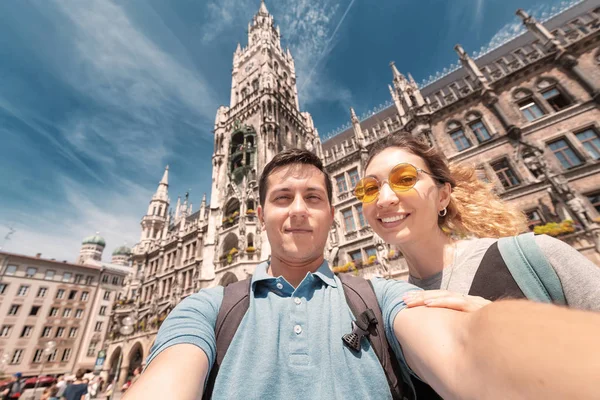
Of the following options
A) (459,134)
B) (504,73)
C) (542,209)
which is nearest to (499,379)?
(542,209)

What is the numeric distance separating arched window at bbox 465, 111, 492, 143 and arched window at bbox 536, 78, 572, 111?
2.95 m

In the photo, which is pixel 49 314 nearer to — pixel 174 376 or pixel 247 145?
pixel 247 145

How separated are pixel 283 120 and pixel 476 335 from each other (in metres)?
26.3

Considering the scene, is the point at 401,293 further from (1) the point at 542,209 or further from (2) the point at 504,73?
(2) the point at 504,73

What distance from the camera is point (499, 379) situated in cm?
69

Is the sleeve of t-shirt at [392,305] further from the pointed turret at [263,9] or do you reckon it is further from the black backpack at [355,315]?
the pointed turret at [263,9]

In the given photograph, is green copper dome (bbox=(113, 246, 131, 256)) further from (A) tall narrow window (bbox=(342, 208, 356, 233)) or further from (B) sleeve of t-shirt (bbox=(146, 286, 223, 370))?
(B) sleeve of t-shirt (bbox=(146, 286, 223, 370))

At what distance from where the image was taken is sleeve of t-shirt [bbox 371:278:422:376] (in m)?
1.52

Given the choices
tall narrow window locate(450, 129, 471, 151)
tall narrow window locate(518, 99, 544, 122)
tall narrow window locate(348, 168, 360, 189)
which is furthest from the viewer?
tall narrow window locate(348, 168, 360, 189)

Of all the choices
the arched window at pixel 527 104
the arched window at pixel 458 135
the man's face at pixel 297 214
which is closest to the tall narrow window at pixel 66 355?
the man's face at pixel 297 214

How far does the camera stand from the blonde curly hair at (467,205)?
8.09ft

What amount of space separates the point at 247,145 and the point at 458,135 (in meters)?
16.3

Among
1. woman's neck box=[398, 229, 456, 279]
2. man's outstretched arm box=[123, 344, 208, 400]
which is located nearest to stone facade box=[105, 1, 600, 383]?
woman's neck box=[398, 229, 456, 279]

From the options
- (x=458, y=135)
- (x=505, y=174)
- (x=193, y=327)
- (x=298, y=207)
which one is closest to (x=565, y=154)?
(x=505, y=174)
